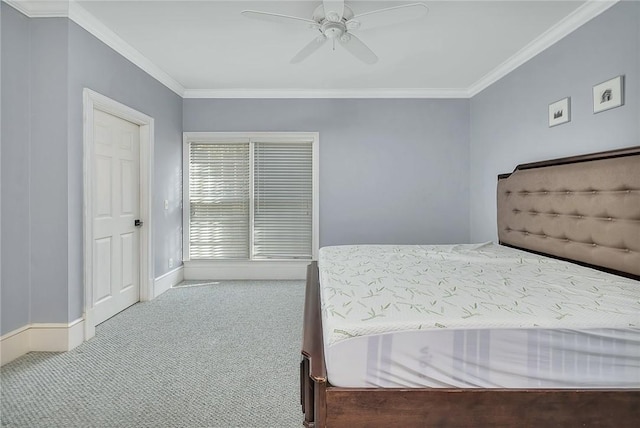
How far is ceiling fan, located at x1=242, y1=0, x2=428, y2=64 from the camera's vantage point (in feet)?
7.02

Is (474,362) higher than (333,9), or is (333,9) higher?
(333,9)

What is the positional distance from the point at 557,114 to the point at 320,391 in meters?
2.94

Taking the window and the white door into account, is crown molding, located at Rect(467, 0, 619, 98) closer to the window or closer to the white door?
the window

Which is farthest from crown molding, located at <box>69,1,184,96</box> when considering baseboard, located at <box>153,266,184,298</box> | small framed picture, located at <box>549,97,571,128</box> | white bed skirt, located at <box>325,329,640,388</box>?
small framed picture, located at <box>549,97,571,128</box>

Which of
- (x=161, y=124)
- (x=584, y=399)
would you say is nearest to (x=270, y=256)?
(x=161, y=124)

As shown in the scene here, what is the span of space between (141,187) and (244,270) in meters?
1.69

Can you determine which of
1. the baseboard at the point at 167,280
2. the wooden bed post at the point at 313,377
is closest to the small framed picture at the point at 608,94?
the wooden bed post at the point at 313,377

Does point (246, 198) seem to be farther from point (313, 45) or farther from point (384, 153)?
point (313, 45)

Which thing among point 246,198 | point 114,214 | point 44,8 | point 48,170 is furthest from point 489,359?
point 246,198

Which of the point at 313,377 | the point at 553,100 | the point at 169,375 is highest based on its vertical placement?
the point at 553,100

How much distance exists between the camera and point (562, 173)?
101 inches

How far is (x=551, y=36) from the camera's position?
2887mm

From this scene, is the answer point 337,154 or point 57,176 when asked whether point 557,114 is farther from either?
point 57,176

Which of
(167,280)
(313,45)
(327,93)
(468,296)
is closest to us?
(468,296)
